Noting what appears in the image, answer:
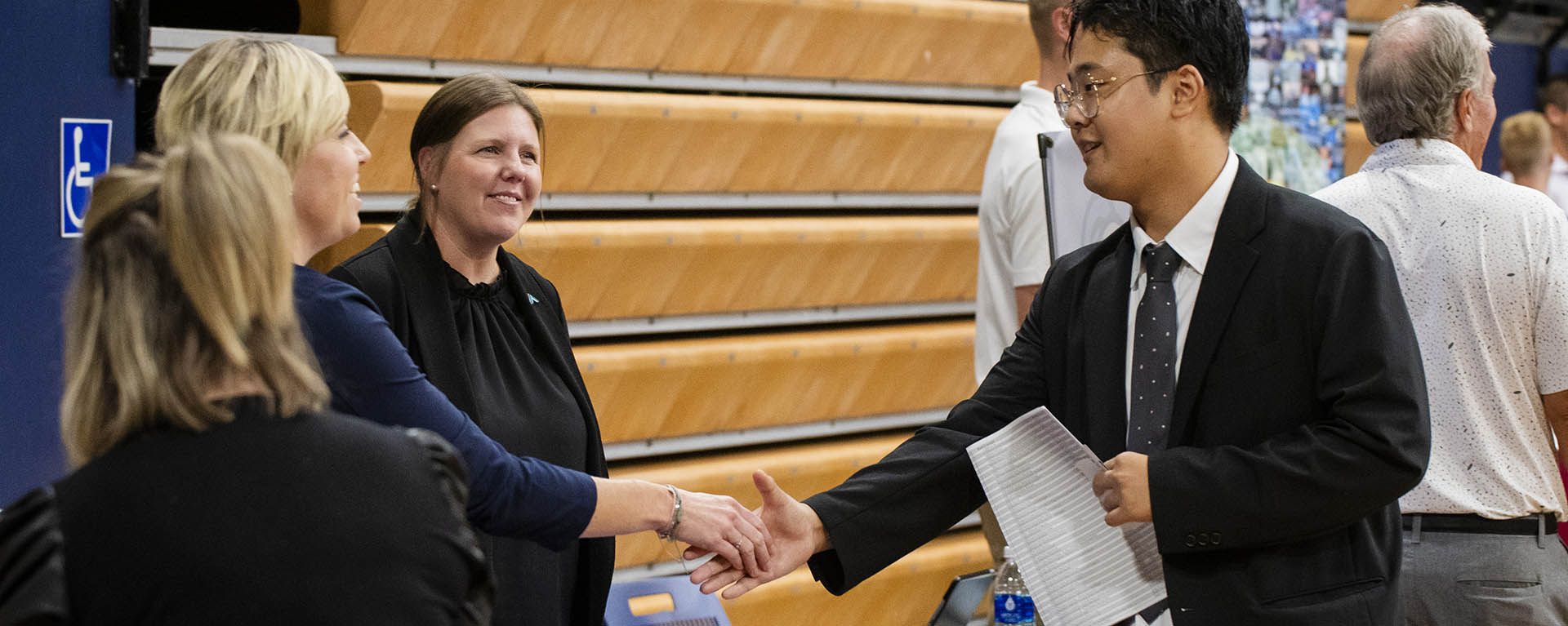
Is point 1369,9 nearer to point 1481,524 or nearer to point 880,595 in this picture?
point 880,595

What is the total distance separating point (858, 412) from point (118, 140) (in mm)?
2277

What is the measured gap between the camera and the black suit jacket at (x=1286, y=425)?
1.69 meters

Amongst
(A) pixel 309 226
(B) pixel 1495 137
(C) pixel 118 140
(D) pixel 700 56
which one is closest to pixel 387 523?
(A) pixel 309 226

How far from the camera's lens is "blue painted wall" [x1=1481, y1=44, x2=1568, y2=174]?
8953 millimetres

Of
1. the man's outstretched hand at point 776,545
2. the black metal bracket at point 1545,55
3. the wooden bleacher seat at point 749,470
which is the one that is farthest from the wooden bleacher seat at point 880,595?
the black metal bracket at point 1545,55

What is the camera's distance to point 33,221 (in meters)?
3.06

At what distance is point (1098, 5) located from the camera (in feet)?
6.51

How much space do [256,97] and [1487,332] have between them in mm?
1984

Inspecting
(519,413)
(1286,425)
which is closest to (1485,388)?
(1286,425)

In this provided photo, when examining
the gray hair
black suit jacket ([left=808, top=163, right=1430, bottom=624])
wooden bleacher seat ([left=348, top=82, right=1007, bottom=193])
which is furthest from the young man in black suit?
wooden bleacher seat ([left=348, top=82, right=1007, bottom=193])

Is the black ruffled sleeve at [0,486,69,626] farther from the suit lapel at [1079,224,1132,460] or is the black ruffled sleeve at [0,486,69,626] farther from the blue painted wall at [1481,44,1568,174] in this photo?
the blue painted wall at [1481,44,1568,174]

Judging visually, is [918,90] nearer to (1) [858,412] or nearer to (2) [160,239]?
(1) [858,412]

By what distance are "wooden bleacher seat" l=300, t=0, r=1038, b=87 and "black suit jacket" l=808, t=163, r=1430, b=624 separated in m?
2.35

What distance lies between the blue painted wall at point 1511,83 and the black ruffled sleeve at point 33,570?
9.20 metres
